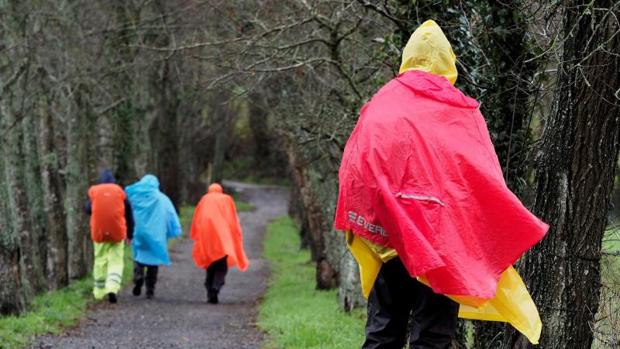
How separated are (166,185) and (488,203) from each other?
27.2 m

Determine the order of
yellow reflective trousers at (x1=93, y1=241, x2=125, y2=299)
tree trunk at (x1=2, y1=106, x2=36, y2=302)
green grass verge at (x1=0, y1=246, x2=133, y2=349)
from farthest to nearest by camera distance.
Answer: yellow reflective trousers at (x1=93, y1=241, x2=125, y2=299) < tree trunk at (x1=2, y1=106, x2=36, y2=302) < green grass verge at (x1=0, y1=246, x2=133, y2=349)

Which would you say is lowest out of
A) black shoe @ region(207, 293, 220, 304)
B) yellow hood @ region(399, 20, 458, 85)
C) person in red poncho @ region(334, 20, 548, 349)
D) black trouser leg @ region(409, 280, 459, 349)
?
black shoe @ region(207, 293, 220, 304)

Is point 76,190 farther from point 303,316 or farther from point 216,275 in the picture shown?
point 303,316

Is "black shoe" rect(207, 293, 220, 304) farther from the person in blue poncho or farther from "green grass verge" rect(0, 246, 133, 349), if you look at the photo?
"green grass verge" rect(0, 246, 133, 349)

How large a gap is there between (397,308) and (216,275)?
433 inches

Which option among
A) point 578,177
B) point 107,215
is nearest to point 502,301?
point 578,177

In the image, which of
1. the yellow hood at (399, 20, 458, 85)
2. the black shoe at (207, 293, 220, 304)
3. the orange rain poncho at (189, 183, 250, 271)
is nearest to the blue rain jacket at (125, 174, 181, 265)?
the orange rain poncho at (189, 183, 250, 271)

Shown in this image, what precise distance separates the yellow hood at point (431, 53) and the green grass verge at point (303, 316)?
4309 mm

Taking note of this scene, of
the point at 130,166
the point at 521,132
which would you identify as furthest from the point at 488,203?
the point at 130,166

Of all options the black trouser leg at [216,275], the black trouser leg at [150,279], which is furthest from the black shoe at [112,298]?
the black trouser leg at [216,275]

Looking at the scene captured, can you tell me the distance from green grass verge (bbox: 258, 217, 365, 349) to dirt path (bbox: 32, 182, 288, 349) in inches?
10.9

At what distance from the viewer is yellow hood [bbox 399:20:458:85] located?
488 centimetres

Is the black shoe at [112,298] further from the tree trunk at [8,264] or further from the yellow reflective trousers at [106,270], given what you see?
the tree trunk at [8,264]

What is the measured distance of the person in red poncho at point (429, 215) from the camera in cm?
446
